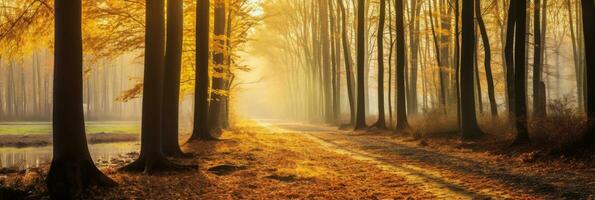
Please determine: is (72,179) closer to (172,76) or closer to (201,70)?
(172,76)

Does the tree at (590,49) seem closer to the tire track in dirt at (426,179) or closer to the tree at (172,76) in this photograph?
the tire track in dirt at (426,179)

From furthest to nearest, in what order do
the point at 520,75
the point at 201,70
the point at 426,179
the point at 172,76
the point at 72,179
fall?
A: the point at 201,70, the point at 520,75, the point at 172,76, the point at 426,179, the point at 72,179

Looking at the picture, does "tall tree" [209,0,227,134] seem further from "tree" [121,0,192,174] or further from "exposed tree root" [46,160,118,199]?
"exposed tree root" [46,160,118,199]

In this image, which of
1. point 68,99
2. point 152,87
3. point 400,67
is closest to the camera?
point 68,99

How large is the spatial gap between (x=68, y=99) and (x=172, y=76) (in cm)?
548

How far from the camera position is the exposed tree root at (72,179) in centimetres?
743

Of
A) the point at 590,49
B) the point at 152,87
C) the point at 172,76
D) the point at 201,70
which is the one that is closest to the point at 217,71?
the point at 201,70

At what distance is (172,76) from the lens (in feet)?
43.9

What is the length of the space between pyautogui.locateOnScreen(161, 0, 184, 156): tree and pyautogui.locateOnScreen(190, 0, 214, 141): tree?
3.22 m

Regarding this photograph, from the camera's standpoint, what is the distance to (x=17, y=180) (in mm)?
8133

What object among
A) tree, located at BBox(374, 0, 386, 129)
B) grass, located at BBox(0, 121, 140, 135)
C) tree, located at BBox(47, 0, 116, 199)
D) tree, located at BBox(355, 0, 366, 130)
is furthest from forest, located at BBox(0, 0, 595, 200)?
grass, located at BBox(0, 121, 140, 135)

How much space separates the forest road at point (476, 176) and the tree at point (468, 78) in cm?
242

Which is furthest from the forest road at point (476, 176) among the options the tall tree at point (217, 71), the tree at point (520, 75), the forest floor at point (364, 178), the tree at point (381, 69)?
the tree at point (381, 69)

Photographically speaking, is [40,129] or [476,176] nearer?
[476,176]
